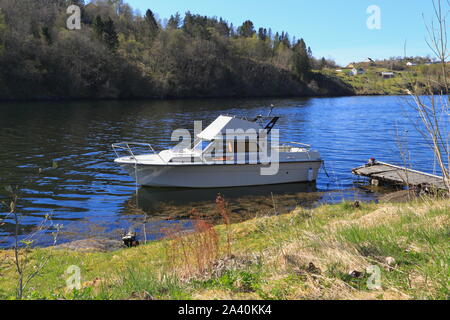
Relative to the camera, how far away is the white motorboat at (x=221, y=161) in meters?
18.1

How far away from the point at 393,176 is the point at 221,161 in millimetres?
8890

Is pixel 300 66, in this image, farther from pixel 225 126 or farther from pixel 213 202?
pixel 213 202

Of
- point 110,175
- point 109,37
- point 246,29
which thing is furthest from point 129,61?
point 246,29

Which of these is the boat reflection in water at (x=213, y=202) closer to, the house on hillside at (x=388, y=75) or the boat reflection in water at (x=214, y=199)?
the boat reflection in water at (x=214, y=199)

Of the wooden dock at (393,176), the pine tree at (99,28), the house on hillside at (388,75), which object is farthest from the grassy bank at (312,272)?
the pine tree at (99,28)

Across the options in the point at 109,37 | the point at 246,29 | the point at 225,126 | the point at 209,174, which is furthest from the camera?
the point at 246,29

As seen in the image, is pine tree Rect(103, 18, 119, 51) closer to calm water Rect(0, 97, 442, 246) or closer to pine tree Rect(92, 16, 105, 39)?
pine tree Rect(92, 16, 105, 39)

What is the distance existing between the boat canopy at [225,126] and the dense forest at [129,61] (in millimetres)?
59525

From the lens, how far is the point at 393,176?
66.3ft

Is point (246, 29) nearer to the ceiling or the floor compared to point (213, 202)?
nearer to the ceiling

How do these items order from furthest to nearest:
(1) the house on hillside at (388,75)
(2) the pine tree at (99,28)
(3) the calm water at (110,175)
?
(2) the pine tree at (99,28) → (3) the calm water at (110,175) → (1) the house on hillside at (388,75)

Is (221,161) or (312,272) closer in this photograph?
(312,272)

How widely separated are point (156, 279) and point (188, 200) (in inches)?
464

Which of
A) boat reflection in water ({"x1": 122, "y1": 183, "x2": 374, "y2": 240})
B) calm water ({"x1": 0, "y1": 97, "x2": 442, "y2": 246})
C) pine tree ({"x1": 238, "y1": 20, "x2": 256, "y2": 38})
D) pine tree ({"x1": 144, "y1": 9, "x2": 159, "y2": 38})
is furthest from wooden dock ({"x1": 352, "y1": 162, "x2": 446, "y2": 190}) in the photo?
pine tree ({"x1": 238, "y1": 20, "x2": 256, "y2": 38})
